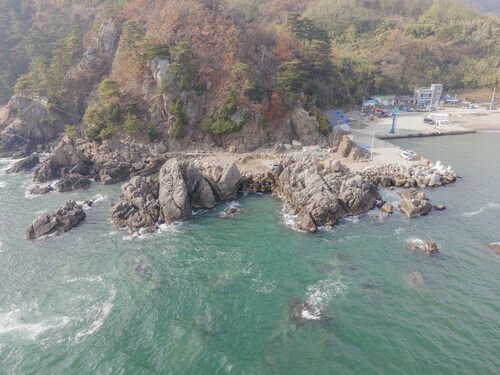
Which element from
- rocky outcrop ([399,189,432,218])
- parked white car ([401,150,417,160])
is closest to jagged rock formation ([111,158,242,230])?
rocky outcrop ([399,189,432,218])

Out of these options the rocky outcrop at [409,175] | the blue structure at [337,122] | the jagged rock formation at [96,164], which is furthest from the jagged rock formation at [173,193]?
the blue structure at [337,122]

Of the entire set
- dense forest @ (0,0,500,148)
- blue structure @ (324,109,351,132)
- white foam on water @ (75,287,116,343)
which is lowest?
white foam on water @ (75,287,116,343)

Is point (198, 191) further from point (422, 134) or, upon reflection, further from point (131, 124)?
point (422, 134)

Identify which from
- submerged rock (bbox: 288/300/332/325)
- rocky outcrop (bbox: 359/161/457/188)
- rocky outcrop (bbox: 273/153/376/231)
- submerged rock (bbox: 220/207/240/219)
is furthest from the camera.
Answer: rocky outcrop (bbox: 359/161/457/188)

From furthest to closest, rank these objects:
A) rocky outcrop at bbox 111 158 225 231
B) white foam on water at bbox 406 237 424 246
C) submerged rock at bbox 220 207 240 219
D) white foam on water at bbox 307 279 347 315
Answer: submerged rock at bbox 220 207 240 219
rocky outcrop at bbox 111 158 225 231
white foam on water at bbox 406 237 424 246
white foam on water at bbox 307 279 347 315

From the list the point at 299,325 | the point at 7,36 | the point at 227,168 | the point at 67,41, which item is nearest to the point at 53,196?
the point at 227,168

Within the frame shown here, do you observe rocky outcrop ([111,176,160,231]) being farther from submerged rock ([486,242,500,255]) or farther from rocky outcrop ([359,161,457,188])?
submerged rock ([486,242,500,255])

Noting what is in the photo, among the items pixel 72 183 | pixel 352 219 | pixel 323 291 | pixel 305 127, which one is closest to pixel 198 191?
pixel 352 219
